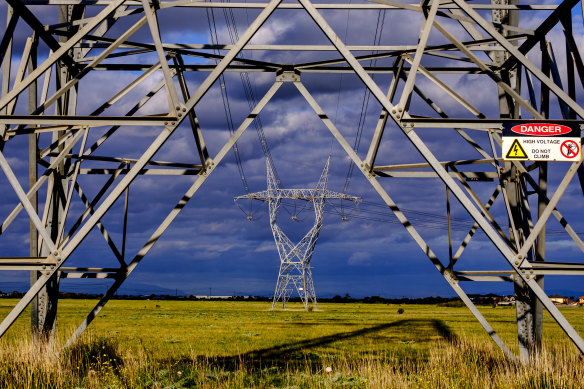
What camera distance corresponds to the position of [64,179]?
47.9 feet

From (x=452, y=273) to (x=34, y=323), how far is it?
913 cm

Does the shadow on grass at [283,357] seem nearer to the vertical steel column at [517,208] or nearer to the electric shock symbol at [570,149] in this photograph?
the vertical steel column at [517,208]

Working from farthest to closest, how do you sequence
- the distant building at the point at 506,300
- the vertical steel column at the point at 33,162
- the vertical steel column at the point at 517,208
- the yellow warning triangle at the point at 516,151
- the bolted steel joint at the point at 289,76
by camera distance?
the distant building at the point at 506,300 < the bolted steel joint at the point at 289,76 < the vertical steel column at the point at 517,208 < the vertical steel column at the point at 33,162 < the yellow warning triangle at the point at 516,151

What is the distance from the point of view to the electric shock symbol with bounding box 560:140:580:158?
10922mm

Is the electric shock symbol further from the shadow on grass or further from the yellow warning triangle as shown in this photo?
the shadow on grass

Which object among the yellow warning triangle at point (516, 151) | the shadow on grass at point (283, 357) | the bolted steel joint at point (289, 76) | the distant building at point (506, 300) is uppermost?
the bolted steel joint at point (289, 76)

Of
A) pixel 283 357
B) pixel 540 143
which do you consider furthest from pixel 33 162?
pixel 540 143

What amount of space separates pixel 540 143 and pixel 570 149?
0.53m

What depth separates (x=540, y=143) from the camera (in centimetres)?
1091

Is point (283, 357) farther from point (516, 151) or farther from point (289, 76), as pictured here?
point (516, 151)

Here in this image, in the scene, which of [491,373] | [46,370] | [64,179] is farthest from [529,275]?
[64,179]

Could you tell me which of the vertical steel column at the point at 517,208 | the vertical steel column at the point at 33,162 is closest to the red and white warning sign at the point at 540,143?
the vertical steel column at the point at 517,208

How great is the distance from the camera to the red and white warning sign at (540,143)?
35.7ft

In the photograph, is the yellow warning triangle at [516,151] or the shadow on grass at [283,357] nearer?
the yellow warning triangle at [516,151]
